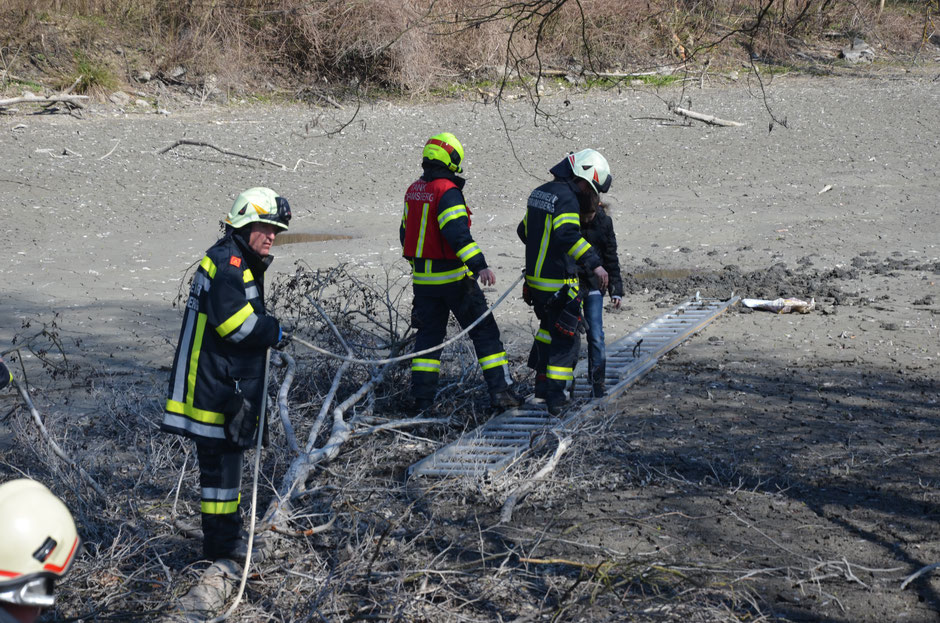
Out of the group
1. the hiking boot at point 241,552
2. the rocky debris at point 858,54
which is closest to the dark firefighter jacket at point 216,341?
the hiking boot at point 241,552

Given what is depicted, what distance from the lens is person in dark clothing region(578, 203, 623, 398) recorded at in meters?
5.94

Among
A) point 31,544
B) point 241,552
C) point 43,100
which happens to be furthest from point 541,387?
point 43,100

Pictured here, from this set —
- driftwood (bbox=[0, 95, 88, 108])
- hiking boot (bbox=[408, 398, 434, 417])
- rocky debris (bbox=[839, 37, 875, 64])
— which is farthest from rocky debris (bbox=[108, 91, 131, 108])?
rocky debris (bbox=[839, 37, 875, 64])

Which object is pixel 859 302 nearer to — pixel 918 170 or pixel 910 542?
pixel 910 542

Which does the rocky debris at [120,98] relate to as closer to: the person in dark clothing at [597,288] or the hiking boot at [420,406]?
the hiking boot at [420,406]

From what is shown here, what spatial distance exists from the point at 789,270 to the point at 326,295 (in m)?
4.97

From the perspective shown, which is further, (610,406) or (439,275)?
(610,406)

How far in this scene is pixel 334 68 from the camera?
17.9 meters

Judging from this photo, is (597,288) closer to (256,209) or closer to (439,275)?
(439,275)

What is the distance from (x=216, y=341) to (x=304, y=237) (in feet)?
27.4

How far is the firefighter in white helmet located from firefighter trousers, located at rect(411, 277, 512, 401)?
3.87 metres

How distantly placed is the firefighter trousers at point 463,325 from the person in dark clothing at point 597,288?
1.97 feet

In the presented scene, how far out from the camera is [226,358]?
3971 mm

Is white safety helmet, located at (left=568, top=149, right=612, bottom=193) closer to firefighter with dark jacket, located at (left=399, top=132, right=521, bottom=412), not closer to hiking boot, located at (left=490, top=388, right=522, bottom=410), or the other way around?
firefighter with dark jacket, located at (left=399, top=132, right=521, bottom=412)
